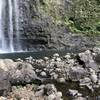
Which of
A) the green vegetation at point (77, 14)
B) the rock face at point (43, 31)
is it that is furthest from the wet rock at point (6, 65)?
the green vegetation at point (77, 14)

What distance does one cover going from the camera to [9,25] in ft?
99.8

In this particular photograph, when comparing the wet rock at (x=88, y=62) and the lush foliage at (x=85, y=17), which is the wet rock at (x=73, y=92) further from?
the lush foliage at (x=85, y=17)

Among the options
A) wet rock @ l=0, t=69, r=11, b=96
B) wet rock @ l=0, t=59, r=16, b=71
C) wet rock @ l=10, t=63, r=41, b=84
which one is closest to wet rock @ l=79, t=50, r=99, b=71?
wet rock @ l=10, t=63, r=41, b=84

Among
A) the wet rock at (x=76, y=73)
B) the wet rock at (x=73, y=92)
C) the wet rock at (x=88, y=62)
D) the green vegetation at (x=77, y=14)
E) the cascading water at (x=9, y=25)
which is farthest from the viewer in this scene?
the green vegetation at (x=77, y=14)

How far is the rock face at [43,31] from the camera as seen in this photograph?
30.1 m

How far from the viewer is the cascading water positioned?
30.1m

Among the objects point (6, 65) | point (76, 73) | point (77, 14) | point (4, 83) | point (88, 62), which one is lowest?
point (76, 73)

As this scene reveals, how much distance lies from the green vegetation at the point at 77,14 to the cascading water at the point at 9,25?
261 centimetres

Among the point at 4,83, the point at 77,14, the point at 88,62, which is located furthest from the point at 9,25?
the point at 4,83

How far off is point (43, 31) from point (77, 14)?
19.1 ft

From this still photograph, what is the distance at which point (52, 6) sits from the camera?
108 feet

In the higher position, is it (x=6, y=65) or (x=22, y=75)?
(x=6, y=65)

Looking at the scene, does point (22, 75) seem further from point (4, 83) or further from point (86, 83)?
point (86, 83)

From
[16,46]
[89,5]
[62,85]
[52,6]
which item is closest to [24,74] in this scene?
[62,85]
